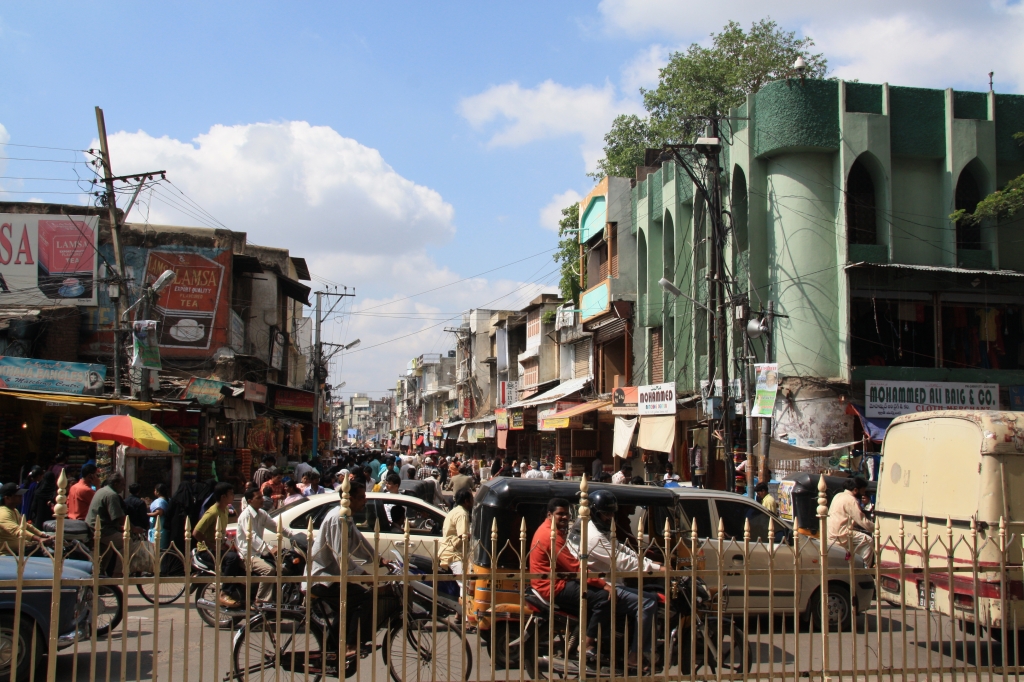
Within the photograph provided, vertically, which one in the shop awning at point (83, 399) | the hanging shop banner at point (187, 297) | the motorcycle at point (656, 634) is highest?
the hanging shop banner at point (187, 297)

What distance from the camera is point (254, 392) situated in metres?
26.7

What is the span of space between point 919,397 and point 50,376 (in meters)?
19.5

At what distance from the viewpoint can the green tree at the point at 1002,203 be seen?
1848cm

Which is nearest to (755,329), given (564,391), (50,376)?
(564,391)

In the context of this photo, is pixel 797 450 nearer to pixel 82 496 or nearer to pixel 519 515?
pixel 519 515

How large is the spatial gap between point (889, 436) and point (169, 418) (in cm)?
2048

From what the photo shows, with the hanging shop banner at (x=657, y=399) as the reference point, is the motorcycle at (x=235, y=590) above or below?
below

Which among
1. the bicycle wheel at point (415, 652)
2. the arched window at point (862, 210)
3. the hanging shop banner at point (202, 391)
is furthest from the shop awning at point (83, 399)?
the arched window at point (862, 210)

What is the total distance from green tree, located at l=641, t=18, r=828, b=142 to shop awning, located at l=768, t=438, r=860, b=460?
18340 mm

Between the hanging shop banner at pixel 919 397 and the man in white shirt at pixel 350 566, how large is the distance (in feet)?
47.0

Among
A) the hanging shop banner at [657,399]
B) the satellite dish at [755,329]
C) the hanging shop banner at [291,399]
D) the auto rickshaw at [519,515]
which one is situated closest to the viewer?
the auto rickshaw at [519,515]

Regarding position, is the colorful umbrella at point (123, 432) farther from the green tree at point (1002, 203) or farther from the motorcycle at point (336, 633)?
the green tree at point (1002, 203)

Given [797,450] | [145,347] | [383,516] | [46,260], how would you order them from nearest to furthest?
[383,516] < [797,450] < [145,347] < [46,260]

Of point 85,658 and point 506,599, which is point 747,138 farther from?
point 85,658
